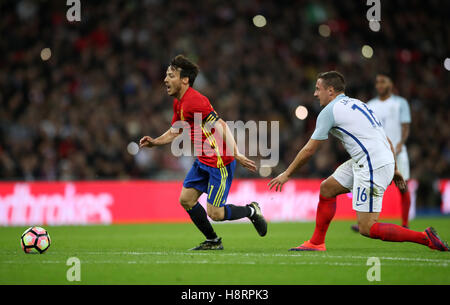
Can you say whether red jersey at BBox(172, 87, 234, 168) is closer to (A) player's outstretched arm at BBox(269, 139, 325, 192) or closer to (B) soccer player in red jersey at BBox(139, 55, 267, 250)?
(B) soccer player in red jersey at BBox(139, 55, 267, 250)

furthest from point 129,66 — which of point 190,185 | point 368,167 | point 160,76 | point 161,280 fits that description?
point 161,280

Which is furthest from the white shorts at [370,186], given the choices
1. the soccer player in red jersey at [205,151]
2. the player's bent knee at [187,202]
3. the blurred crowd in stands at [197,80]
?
the blurred crowd in stands at [197,80]

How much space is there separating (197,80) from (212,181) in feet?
34.9

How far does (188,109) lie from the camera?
7215 millimetres

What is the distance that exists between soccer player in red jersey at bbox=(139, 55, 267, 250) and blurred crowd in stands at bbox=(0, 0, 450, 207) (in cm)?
743

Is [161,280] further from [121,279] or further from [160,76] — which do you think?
[160,76]

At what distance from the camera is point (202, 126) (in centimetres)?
728

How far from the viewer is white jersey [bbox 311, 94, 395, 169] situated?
6.68 m

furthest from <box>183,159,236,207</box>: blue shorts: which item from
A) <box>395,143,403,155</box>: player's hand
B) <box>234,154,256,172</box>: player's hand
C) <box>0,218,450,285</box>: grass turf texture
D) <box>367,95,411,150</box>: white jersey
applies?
<box>367,95,411,150</box>: white jersey

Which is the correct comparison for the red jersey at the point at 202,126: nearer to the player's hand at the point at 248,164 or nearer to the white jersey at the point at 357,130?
the player's hand at the point at 248,164

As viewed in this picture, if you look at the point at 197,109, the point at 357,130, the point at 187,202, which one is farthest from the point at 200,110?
the point at 357,130

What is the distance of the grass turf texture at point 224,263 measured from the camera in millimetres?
5285

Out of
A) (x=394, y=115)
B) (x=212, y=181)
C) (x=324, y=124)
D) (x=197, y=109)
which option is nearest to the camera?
(x=324, y=124)

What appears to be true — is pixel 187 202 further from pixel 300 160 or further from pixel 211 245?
pixel 300 160
